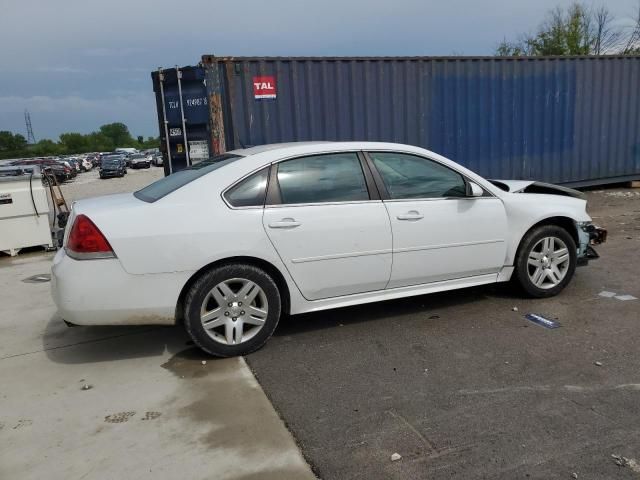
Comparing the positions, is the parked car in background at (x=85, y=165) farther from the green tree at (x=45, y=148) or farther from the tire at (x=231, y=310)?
the tire at (x=231, y=310)

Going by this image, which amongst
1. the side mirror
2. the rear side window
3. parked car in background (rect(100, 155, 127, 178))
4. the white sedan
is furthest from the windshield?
parked car in background (rect(100, 155, 127, 178))

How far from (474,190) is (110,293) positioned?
115 inches

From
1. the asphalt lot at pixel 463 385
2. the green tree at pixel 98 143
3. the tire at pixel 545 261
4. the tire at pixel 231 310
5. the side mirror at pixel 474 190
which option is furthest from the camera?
the green tree at pixel 98 143

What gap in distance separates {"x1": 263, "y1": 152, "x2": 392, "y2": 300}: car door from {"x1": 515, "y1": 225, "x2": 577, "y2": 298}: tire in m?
1.39

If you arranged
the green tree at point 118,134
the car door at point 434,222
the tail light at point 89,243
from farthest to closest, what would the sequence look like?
the green tree at point 118,134 < the car door at point 434,222 < the tail light at point 89,243

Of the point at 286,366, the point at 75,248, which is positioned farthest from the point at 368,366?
the point at 75,248

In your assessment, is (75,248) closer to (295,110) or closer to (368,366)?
(368,366)

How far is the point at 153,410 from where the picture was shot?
127 inches

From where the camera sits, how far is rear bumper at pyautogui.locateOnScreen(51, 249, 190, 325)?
139 inches

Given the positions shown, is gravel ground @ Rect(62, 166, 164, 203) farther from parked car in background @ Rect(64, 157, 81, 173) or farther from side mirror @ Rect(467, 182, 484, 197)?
side mirror @ Rect(467, 182, 484, 197)

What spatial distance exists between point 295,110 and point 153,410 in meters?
6.19

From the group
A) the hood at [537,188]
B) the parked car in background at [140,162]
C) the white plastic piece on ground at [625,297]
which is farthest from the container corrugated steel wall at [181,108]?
the parked car in background at [140,162]

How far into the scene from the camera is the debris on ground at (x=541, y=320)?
432 centimetres

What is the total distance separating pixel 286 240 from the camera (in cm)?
386
